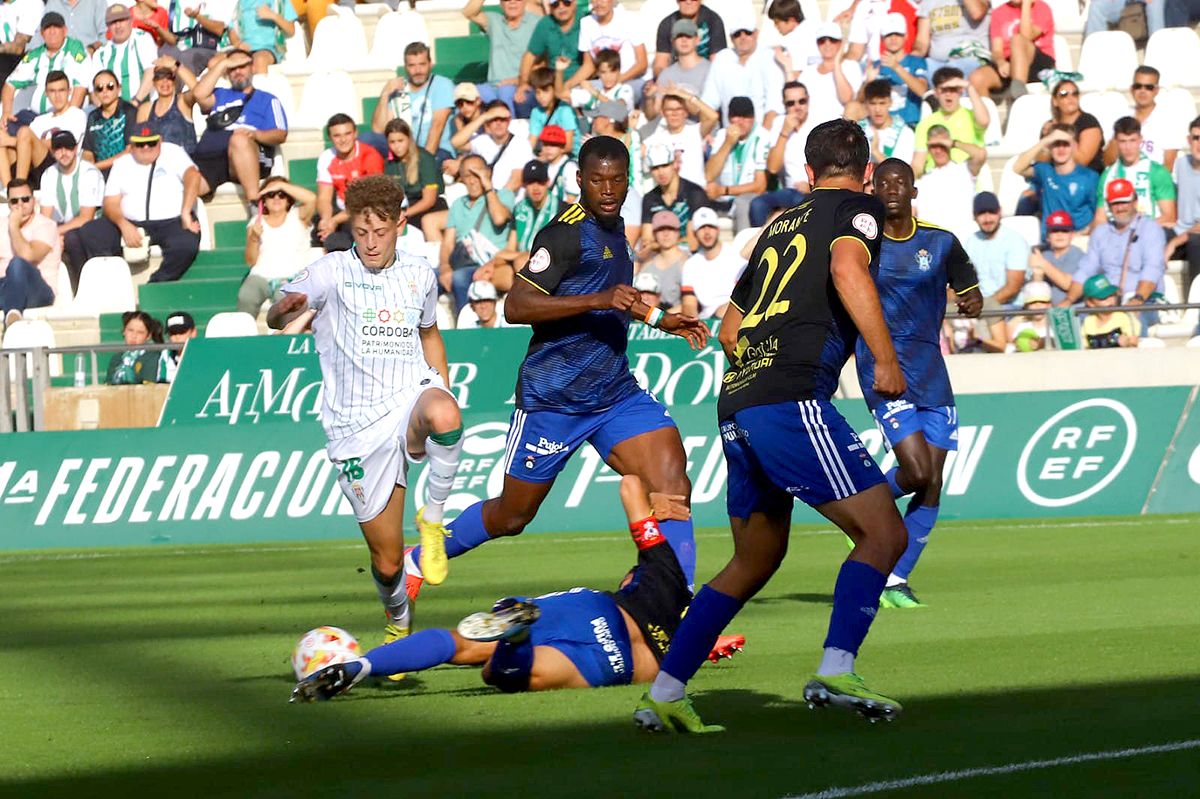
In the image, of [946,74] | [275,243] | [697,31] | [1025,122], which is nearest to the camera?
[946,74]

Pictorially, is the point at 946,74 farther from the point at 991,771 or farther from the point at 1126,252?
the point at 991,771

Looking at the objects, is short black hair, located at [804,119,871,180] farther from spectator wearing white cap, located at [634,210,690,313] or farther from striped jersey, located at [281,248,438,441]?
spectator wearing white cap, located at [634,210,690,313]

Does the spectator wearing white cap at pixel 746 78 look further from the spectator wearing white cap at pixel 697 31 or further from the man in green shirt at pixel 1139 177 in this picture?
the man in green shirt at pixel 1139 177

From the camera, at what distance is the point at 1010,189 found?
21.7 m

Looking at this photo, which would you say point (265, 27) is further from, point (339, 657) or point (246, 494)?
point (339, 657)

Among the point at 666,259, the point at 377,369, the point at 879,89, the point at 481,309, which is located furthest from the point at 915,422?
the point at 879,89

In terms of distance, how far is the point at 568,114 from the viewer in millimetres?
22641

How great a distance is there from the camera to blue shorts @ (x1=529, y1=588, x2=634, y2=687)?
8.20 metres

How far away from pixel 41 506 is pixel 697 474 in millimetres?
6096

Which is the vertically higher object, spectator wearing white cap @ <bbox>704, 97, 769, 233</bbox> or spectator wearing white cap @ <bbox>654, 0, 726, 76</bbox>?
spectator wearing white cap @ <bbox>654, 0, 726, 76</bbox>

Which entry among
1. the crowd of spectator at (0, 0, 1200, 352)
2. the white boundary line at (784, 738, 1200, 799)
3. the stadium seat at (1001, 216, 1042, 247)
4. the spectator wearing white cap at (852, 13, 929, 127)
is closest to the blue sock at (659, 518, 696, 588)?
the white boundary line at (784, 738, 1200, 799)

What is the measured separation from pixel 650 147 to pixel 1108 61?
5.59 metres

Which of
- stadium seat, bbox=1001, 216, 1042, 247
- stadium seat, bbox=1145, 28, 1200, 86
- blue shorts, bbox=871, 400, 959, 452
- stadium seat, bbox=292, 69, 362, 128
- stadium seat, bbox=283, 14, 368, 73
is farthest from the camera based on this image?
stadium seat, bbox=283, 14, 368, 73

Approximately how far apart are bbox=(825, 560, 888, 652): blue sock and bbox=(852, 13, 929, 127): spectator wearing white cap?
1504cm
